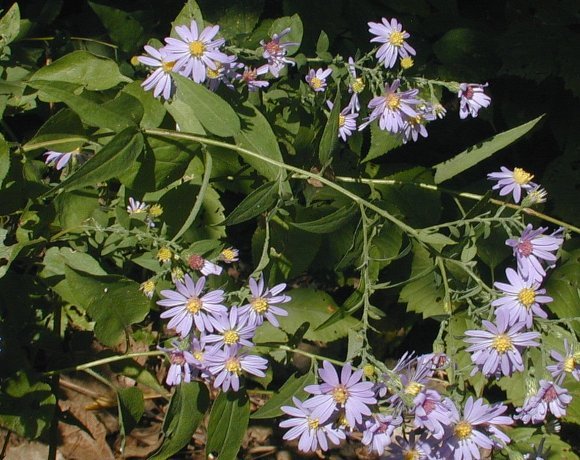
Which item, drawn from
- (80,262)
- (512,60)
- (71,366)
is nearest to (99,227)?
(80,262)

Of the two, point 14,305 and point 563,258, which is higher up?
point 14,305

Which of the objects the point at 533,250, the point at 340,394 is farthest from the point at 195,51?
the point at 533,250

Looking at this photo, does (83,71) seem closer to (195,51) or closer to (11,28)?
Result: (11,28)

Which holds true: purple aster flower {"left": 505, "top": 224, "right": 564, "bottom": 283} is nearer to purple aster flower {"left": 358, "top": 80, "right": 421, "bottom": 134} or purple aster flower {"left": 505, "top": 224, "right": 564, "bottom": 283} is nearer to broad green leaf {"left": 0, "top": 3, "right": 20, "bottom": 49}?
purple aster flower {"left": 358, "top": 80, "right": 421, "bottom": 134}

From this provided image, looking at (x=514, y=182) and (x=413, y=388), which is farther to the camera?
(x=514, y=182)

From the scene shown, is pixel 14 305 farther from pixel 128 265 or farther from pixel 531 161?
pixel 531 161

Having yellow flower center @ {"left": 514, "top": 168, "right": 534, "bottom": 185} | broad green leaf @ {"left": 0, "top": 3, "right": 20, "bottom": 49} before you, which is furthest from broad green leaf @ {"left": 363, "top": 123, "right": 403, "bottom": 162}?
broad green leaf @ {"left": 0, "top": 3, "right": 20, "bottom": 49}
